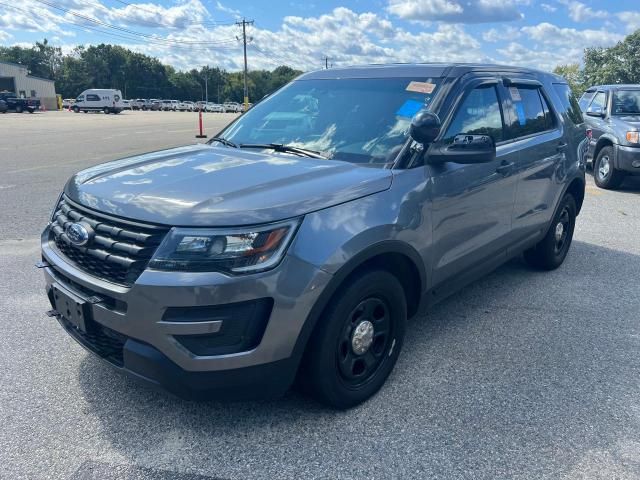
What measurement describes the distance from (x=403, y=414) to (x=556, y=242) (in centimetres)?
316

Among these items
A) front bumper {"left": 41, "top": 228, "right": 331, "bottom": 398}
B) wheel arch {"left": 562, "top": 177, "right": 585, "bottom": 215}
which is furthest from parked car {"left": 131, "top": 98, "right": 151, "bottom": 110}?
front bumper {"left": 41, "top": 228, "right": 331, "bottom": 398}

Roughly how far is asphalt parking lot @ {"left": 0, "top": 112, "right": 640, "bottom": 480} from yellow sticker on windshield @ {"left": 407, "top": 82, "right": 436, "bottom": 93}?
1.70 metres

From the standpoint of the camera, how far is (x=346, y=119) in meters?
3.45

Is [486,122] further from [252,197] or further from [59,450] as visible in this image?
[59,450]

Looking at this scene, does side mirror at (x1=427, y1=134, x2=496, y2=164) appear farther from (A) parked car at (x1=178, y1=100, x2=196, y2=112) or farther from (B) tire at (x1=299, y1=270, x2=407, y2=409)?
(A) parked car at (x1=178, y1=100, x2=196, y2=112)

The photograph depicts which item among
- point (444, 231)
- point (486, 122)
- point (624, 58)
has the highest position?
point (624, 58)

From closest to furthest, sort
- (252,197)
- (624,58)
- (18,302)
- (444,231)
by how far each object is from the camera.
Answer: (252,197)
(444,231)
(18,302)
(624,58)

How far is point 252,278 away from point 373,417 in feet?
3.71

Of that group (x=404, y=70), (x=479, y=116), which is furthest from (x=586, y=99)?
(x=404, y=70)

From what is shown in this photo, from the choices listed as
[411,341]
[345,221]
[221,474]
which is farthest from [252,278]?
[411,341]

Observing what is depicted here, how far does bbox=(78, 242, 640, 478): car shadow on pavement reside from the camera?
253 centimetres

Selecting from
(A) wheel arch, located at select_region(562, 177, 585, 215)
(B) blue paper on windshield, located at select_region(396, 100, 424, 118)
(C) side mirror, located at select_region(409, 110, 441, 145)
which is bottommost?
(A) wheel arch, located at select_region(562, 177, 585, 215)

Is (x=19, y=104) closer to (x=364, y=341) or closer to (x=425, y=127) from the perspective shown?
(x=425, y=127)

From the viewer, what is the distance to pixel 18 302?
4285 mm
